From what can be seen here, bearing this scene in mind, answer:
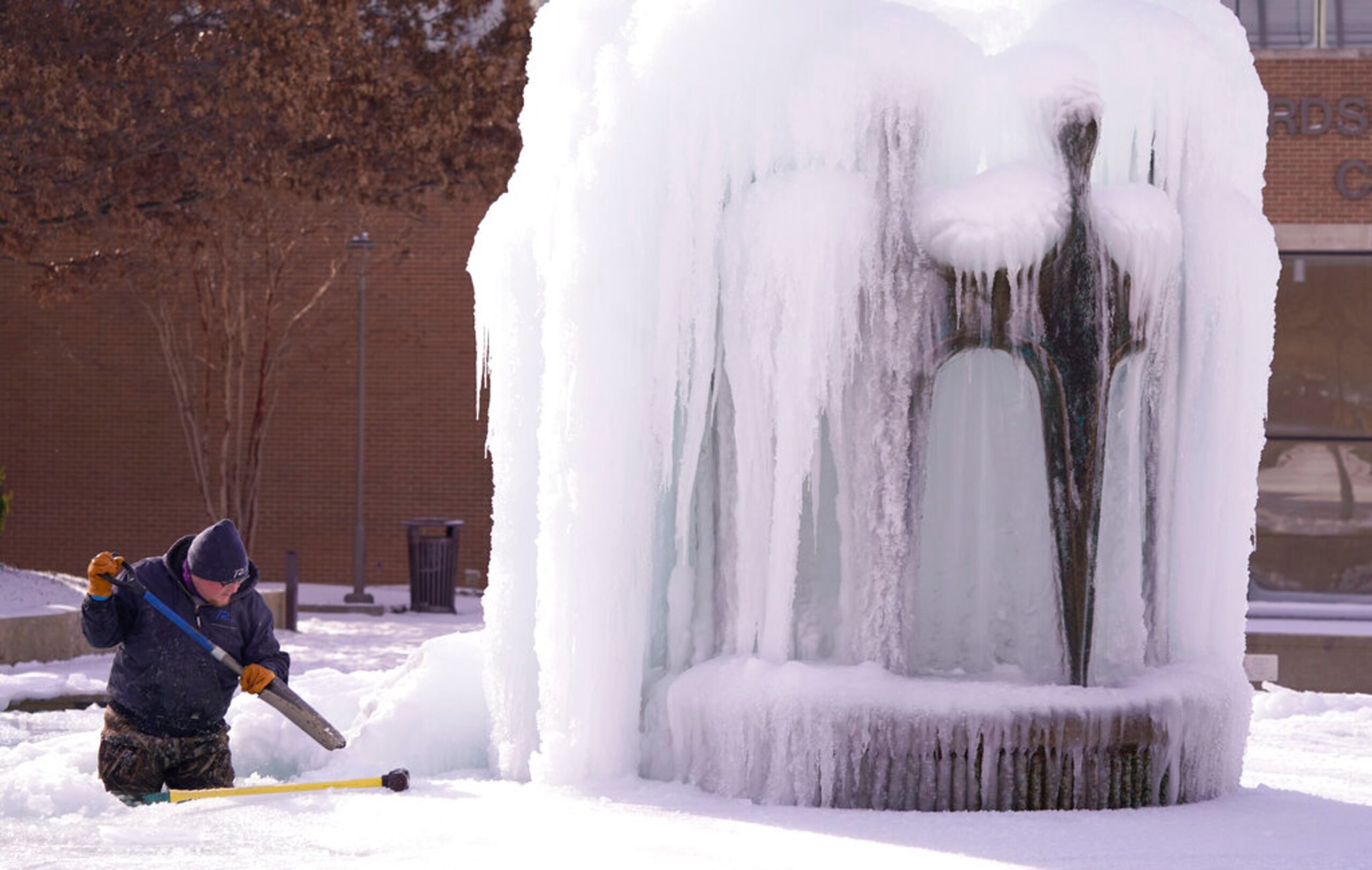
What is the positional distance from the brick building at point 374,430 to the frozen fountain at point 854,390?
15.1m

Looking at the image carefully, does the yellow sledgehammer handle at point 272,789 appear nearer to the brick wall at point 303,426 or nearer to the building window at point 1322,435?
the building window at point 1322,435

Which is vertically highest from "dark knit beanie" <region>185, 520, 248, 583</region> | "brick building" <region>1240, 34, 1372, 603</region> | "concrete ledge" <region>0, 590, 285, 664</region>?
"brick building" <region>1240, 34, 1372, 603</region>

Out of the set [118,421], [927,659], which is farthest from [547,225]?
[118,421]

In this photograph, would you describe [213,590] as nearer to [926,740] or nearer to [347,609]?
[926,740]

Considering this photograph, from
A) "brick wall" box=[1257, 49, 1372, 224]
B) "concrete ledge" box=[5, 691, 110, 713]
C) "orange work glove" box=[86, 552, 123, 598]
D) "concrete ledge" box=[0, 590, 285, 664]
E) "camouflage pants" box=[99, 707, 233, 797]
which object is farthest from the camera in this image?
"brick wall" box=[1257, 49, 1372, 224]

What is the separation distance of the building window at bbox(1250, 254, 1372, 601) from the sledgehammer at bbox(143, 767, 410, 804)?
54.1 feet

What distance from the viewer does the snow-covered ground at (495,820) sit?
5.86 m

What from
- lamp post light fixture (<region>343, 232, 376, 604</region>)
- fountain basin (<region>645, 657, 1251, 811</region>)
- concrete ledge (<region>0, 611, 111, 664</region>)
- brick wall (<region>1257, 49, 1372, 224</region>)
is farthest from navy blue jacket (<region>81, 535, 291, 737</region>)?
brick wall (<region>1257, 49, 1372, 224</region>)

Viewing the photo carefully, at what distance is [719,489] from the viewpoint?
24.2 feet

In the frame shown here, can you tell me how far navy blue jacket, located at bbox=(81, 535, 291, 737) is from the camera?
686 centimetres

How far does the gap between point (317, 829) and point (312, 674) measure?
5022mm

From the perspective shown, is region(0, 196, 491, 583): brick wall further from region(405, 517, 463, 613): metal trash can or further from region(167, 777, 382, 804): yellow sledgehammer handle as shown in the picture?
region(167, 777, 382, 804): yellow sledgehammer handle

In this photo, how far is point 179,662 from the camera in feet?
22.6

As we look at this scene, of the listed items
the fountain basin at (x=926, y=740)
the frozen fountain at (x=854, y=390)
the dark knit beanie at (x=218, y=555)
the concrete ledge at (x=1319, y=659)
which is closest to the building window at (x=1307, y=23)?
the concrete ledge at (x=1319, y=659)
